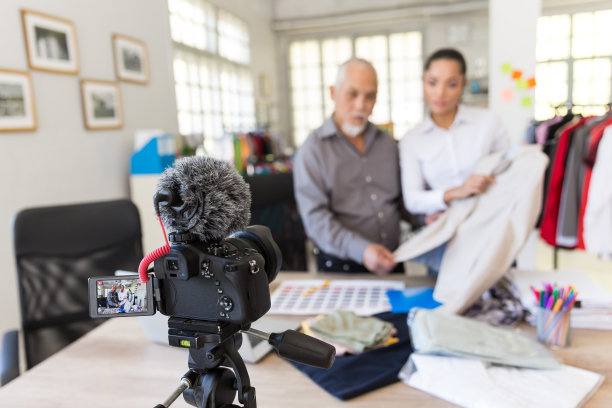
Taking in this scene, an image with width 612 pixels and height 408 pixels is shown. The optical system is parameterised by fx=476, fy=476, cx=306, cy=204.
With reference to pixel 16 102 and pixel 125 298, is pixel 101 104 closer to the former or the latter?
pixel 16 102

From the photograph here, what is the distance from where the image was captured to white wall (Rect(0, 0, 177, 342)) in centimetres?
269

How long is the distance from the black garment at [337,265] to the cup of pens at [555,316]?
92 centimetres

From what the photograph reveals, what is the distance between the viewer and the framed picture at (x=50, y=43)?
111 inches

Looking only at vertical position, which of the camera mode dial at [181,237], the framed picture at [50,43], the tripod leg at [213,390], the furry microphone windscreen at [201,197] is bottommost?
the tripod leg at [213,390]

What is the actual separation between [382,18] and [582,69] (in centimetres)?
311

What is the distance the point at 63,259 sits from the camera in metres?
1.71

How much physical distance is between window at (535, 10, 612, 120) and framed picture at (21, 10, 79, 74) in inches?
156

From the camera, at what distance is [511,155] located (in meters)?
1.61

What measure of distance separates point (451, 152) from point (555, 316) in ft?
3.00

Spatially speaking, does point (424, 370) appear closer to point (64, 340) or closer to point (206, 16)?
point (64, 340)

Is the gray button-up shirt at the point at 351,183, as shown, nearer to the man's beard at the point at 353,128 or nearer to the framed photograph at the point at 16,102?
the man's beard at the point at 353,128

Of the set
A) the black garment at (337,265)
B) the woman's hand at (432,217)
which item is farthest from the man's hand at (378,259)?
the black garment at (337,265)

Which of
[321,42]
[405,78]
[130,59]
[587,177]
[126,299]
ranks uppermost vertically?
[321,42]

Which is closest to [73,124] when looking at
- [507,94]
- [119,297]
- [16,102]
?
A: [16,102]
